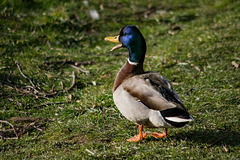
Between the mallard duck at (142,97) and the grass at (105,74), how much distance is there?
302 mm

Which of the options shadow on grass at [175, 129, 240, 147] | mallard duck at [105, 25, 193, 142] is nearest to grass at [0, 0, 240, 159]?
shadow on grass at [175, 129, 240, 147]

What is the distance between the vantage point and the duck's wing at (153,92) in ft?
9.50

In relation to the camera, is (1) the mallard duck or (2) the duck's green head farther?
(2) the duck's green head

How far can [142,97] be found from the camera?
3.03 m

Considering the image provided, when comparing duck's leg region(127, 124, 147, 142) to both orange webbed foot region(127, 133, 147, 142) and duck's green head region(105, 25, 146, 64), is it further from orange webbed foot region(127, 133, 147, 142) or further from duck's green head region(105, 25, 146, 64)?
duck's green head region(105, 25, 146, 64)

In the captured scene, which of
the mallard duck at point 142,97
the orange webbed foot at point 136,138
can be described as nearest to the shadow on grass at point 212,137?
the mallard duck at point 142,97

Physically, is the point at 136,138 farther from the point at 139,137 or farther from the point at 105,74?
the point at 105,74

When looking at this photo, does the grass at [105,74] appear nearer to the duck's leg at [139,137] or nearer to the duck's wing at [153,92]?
the duck's leg at [139,137]

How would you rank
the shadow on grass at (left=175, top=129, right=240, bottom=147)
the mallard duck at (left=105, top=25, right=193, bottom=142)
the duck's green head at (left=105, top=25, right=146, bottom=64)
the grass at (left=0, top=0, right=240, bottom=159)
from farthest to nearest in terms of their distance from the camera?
the duck's green head at (left=105, top=25, right=146, bottom=64) < the grass at (left=0, top=0, right=240, bottom=159) < the shadow on grass at (left=175, top=129, right=240, bottom=147) < the mallard duck at (left=105, top=25, right=193, bottom=142)

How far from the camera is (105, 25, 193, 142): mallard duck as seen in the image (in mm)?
2848

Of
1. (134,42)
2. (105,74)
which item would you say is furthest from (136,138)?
(105,74)

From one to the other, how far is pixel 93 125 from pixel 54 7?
4.12m

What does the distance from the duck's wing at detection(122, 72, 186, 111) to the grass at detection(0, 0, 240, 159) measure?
1.49ft

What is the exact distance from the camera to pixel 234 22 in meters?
6.62
